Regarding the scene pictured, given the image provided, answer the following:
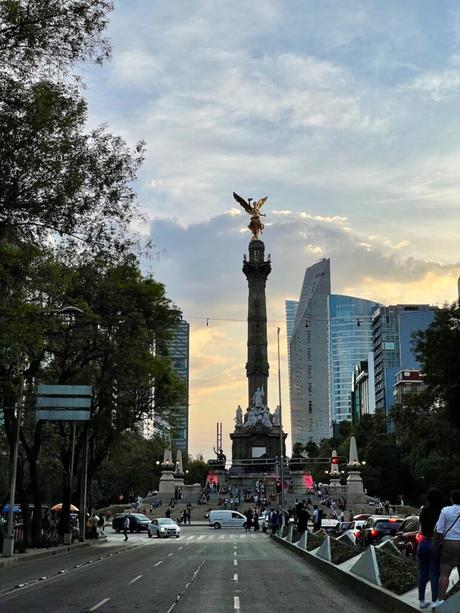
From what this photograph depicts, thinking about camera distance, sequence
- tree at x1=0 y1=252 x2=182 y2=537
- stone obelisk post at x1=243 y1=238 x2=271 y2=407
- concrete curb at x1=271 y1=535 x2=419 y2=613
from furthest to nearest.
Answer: stone obelisk post at x1=243 y1=238 x2=271 y2=407
tree at x1=0 y1=252 x2=182 y2=537
concrete curb at x1=271 y1=535 x2=419 y2=613

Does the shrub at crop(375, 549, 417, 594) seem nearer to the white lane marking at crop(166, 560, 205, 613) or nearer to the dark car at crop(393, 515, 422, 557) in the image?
the white lane marking at crop(166, 560, 205, 613)

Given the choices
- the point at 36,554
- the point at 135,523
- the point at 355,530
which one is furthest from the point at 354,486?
the point at 36,554

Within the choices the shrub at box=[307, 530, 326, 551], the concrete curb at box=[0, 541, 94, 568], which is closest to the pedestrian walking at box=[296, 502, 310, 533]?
the shrub at box=[307, 530, 326, 551]

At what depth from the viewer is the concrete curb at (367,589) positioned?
12738 millimetres

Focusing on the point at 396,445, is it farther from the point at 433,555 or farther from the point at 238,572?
the point at 433,555

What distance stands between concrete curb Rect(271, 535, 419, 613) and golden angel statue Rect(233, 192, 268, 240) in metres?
80.5

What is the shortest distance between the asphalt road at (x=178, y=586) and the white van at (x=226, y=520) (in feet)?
106

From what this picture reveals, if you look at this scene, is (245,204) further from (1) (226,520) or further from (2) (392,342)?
(2) (392,342)

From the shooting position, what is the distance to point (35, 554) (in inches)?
1266

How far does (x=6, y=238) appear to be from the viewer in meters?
21.0

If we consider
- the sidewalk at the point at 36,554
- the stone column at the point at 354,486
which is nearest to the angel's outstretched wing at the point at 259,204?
the stone column at the point at 354,486

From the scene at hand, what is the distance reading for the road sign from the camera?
31344 millimetres

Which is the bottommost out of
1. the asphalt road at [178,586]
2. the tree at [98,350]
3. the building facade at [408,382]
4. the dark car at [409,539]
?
the asphalt road at [178,586]

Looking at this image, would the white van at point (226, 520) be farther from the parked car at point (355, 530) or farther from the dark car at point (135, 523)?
the parked car at point (355, 530)
